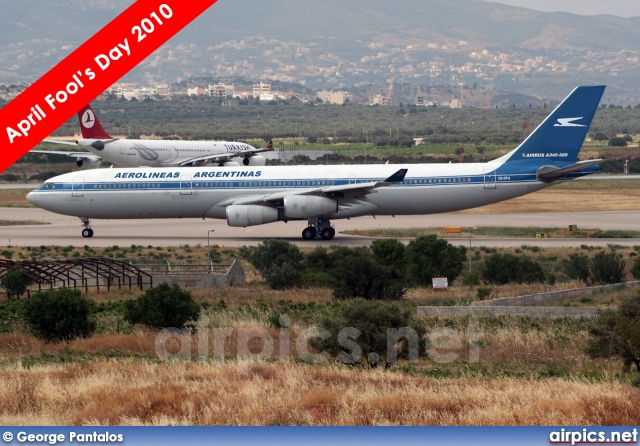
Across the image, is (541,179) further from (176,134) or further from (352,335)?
(176,134)

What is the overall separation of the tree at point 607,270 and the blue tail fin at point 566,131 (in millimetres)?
11869

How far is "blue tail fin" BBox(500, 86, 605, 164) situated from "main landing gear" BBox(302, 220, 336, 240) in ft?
33.9

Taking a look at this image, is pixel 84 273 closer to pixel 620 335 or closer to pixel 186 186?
pixel 186 186

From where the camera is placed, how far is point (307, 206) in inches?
1850

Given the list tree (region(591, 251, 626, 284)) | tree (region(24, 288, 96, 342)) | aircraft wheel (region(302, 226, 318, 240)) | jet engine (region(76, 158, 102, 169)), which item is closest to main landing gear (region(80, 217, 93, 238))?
aircraft wheel (region(302, 226, 318, 240))

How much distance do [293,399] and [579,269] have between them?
23915 millimetres

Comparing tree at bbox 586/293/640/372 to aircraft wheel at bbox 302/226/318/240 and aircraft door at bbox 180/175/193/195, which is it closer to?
aircraft wheel at bbox 302/226/318/240

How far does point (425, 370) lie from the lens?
2120 centimetres

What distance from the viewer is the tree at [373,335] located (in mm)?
22406

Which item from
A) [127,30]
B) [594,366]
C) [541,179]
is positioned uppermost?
[127,30]

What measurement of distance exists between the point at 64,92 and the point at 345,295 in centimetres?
2243

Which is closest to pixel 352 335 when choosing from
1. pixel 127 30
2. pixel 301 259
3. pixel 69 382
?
pixel 69 382

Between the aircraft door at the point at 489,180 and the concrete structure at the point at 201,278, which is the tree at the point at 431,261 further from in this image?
the aircraft door at the point at 489,180

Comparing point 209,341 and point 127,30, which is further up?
point 127,30
